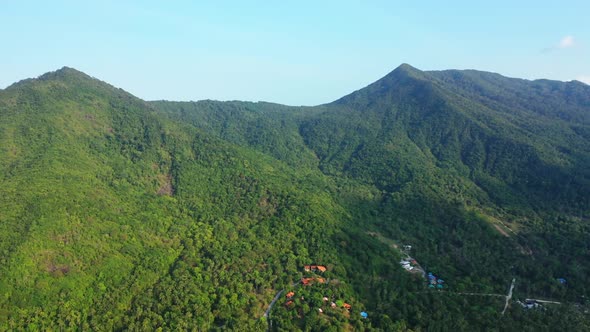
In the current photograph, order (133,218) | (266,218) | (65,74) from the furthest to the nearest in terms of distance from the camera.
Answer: (65,74) → (266,218) → (133,218)

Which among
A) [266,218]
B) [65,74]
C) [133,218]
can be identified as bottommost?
[266,218]

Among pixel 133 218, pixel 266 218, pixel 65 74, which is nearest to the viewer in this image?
pixel 133 218

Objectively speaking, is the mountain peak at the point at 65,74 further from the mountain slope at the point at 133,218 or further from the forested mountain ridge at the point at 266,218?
the mountain slope at the point at 133,218

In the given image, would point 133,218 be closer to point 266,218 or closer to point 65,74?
point 266,218

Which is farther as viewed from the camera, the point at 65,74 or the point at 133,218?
the point at 65,74

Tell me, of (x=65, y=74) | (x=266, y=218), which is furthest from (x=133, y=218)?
(x=65, y=74)

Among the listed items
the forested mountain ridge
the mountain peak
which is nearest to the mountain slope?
the forested mountain ridge

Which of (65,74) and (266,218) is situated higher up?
(65,74)

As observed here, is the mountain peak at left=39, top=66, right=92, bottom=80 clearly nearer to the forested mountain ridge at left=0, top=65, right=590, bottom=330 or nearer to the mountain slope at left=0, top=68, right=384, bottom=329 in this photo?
the forested mountain ridge at left=0, top=65, right=590, bottom=330

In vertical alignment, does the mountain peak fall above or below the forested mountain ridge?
above

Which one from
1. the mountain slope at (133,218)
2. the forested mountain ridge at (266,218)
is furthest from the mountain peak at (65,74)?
the mountain slope at (133,218)
